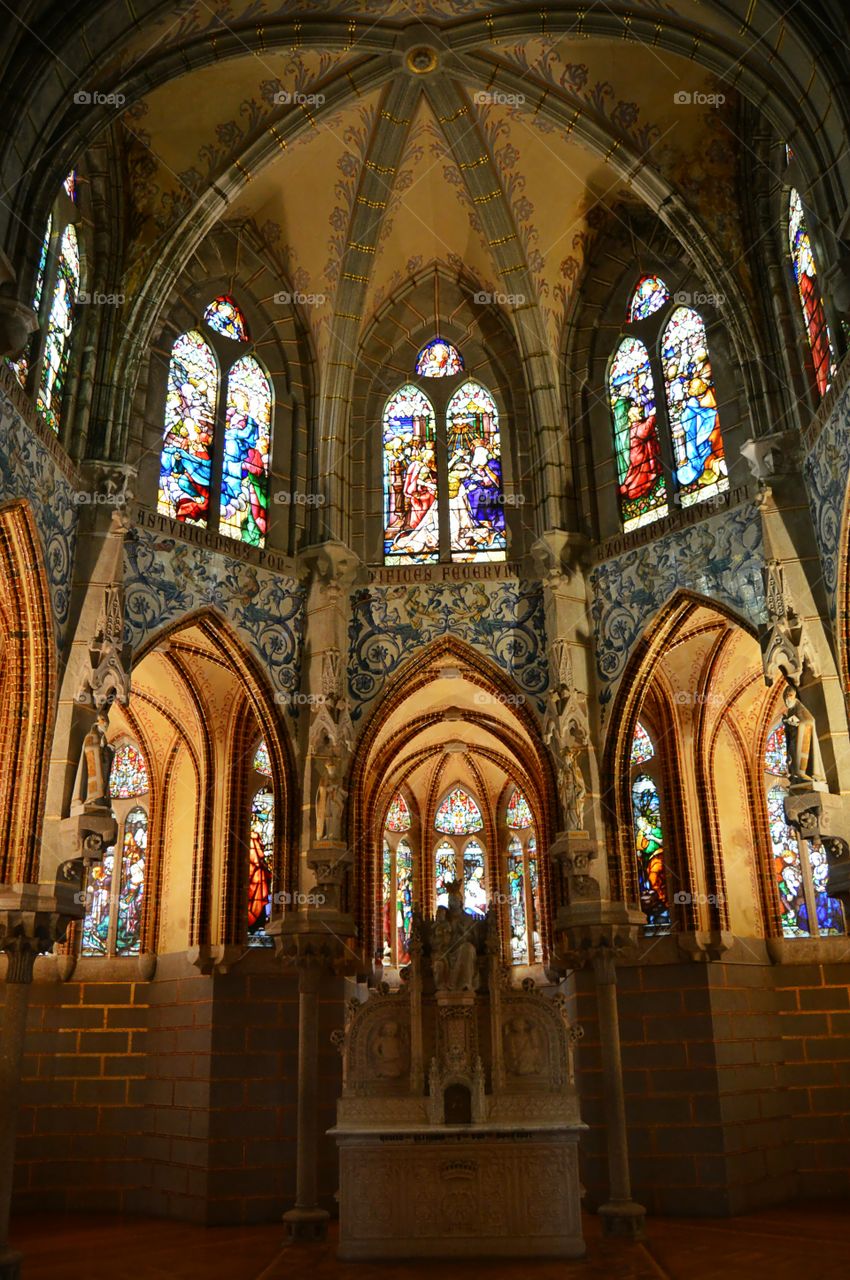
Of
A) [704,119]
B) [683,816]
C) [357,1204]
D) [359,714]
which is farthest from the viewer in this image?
[683,816]

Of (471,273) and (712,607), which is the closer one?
(712,607)

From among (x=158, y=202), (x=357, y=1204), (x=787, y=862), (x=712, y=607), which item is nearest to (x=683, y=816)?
(x=787, y=862)

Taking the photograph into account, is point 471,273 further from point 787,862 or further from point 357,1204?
point 357,1204

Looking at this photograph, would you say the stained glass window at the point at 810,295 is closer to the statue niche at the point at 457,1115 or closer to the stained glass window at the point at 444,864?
the statue niche at the point at 457,1115

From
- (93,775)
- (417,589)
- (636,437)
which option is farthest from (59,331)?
(636,437)

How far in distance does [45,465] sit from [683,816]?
11993 mm

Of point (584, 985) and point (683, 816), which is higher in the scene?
point (683, 816)

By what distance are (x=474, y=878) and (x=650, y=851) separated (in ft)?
31.3

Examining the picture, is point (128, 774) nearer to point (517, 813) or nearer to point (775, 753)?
point (517, 813)

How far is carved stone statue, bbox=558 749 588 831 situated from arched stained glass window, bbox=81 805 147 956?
346 inches

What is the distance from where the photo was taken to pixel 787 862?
21.2 meters

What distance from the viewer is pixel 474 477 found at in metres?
20.4

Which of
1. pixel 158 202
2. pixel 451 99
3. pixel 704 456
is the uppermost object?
pixel 451 99

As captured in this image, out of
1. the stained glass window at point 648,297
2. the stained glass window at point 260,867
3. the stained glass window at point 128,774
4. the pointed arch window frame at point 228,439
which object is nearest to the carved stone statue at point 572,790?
the stained glass window at point 260,867
